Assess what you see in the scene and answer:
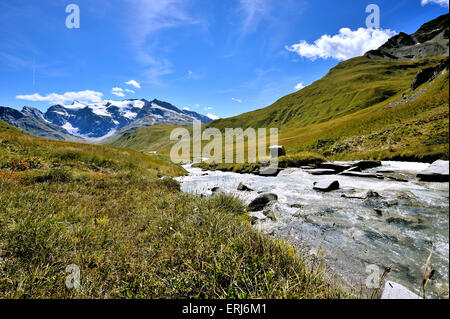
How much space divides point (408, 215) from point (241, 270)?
3.98 m

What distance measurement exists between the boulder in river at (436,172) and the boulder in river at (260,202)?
636cm

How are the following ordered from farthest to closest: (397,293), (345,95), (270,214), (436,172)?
(345,95) < (270,214) < (436,172) < (397,293)

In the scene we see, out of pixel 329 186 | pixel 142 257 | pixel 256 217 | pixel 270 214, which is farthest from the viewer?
pixel 329 186

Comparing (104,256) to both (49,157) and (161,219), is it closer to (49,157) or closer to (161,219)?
(161,219)

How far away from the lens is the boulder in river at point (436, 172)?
6.79 ft

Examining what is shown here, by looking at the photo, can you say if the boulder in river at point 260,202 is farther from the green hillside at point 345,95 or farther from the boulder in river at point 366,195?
the green hillside at point 345,95

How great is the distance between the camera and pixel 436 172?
7.11ft

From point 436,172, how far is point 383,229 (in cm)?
300

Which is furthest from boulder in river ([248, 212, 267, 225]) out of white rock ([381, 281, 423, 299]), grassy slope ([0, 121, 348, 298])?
white rock ([381, 281, 423, 299])

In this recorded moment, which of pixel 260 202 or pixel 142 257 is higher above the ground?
pixel 142 257

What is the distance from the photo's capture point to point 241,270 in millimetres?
2754

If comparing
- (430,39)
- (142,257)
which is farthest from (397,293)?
(430,39)

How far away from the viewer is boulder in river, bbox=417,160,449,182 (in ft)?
6.79

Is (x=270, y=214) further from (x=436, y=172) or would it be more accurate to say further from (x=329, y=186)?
(x=436, y=172)
